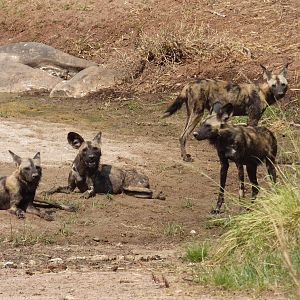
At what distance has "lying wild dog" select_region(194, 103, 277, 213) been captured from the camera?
9875 mm

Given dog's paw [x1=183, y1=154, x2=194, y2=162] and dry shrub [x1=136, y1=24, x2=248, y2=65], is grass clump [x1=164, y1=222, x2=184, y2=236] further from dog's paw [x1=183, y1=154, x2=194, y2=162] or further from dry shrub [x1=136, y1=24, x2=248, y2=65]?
dry shrub [x1=136, y1=24, x2=248, y2=65]

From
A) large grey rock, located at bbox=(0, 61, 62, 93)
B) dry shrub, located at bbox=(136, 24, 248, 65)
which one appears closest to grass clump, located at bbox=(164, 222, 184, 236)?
dry shrub, located at bbox=(136, 24, 248, 65)

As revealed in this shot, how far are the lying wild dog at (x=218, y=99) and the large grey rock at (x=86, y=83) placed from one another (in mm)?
4480

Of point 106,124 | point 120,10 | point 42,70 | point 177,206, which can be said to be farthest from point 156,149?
point 120,10

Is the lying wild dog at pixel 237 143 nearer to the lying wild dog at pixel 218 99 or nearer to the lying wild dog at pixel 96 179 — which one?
the lying wild dog at pixel 96 179

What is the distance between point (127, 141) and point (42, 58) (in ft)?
21.2

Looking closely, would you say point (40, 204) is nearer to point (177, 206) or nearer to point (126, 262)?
point (177, 206)

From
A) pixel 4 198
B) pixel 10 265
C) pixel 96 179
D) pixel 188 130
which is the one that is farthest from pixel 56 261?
pixel 188 130

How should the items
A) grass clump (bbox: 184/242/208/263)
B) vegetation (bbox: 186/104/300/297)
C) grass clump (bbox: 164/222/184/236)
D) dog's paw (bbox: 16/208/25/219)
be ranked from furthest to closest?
1. dog's paw (bbox: 16/208/25/219)
2. grass clump (bbox: 164/222/184/236)
3. grass clump (bbox: 184/242/208/263)
4. vegetation (bbox: 186/104/300/297)

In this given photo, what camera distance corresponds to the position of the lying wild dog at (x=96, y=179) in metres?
10.3

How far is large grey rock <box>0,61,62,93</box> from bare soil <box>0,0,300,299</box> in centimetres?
84

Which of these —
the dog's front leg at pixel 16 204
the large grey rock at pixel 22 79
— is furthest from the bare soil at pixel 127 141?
the large grey rock at pixel 22 79

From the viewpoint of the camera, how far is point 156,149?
12.9m

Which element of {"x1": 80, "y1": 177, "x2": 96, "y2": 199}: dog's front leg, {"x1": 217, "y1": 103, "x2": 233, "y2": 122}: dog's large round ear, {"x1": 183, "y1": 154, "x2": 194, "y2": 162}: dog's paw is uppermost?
{"x1": 217, "y1": 103, "x2": 233, "y2": 122}: dog's large round ear
